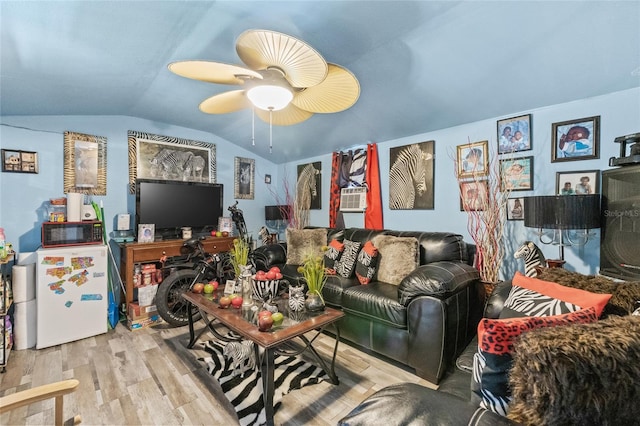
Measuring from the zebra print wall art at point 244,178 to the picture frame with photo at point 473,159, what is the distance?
10.0 feet

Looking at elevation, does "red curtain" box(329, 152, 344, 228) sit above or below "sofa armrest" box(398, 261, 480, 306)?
above

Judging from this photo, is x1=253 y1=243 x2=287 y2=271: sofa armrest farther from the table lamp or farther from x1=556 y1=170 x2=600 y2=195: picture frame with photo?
x1=556 y1=170 x2=600 y2=195: picture frame with photo

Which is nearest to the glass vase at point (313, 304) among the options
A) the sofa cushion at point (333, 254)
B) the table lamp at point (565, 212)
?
the sofa cushion at point (333, 254)

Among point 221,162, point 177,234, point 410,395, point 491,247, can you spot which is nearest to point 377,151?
point 491,247

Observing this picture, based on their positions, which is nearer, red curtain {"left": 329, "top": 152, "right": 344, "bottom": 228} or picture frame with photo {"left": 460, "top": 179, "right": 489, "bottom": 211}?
picture frame with photo {"left": 460, "top": 179, "right": 489, "bottom": 211}

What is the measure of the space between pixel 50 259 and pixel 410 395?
313 centimetres

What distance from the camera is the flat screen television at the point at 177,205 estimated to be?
3.22 meters

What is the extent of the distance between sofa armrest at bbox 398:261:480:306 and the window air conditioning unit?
1.58 metres

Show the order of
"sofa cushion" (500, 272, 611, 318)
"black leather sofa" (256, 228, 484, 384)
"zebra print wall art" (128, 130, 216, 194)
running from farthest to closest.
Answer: "zebra print wall art" (128, 130, 216, 194) < "black leather sofa" (256, 228, 484, 384) < "sofa cushion" (500, 272, 611, 318)

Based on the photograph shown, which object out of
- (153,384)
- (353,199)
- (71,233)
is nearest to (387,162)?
(353,199)

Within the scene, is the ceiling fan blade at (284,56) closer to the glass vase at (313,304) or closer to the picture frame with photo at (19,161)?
the glass vase at (313,304)

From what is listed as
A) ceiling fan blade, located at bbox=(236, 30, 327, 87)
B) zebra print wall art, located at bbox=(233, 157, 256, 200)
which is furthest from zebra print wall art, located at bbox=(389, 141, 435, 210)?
zebra print wall art, located at bbox=(233, 157, 256, 200)

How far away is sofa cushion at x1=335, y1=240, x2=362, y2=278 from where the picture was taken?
2.82m

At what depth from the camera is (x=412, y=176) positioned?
10.4 feet
